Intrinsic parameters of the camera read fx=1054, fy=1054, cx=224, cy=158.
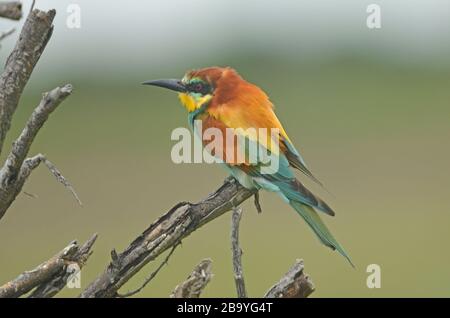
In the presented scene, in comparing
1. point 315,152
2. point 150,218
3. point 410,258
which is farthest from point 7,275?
point 315,152

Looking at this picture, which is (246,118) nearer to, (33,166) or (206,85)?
(206,85)

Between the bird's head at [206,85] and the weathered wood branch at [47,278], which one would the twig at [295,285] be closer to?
the weathered wood branch at [47,278]

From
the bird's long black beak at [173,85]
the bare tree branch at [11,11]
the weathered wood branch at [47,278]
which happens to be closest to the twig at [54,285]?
the weathered wood branch at [47,278]

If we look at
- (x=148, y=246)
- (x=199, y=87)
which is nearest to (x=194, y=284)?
(x=148, y=246)

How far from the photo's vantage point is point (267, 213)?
313 inches

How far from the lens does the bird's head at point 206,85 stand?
2.73m

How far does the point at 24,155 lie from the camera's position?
1822mm

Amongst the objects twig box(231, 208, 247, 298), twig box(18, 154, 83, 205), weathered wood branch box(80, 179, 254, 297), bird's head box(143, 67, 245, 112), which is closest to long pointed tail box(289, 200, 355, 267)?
bird's head box(143, 67, 245, 112)

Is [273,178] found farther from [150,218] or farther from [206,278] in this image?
[150,218]

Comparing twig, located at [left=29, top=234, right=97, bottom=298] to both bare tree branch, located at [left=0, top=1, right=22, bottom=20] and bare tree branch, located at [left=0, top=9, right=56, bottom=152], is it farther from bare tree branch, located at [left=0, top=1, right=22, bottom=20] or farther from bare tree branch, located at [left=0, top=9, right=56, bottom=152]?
bare tree branch, located at [left=0, top=1, right=22, bottom=20]

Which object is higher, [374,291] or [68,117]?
[68,117]

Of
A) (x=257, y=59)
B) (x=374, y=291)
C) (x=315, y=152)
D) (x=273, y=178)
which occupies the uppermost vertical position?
(x=257, y=59)

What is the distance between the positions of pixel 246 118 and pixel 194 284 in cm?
92

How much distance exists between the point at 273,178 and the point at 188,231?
0.87m
